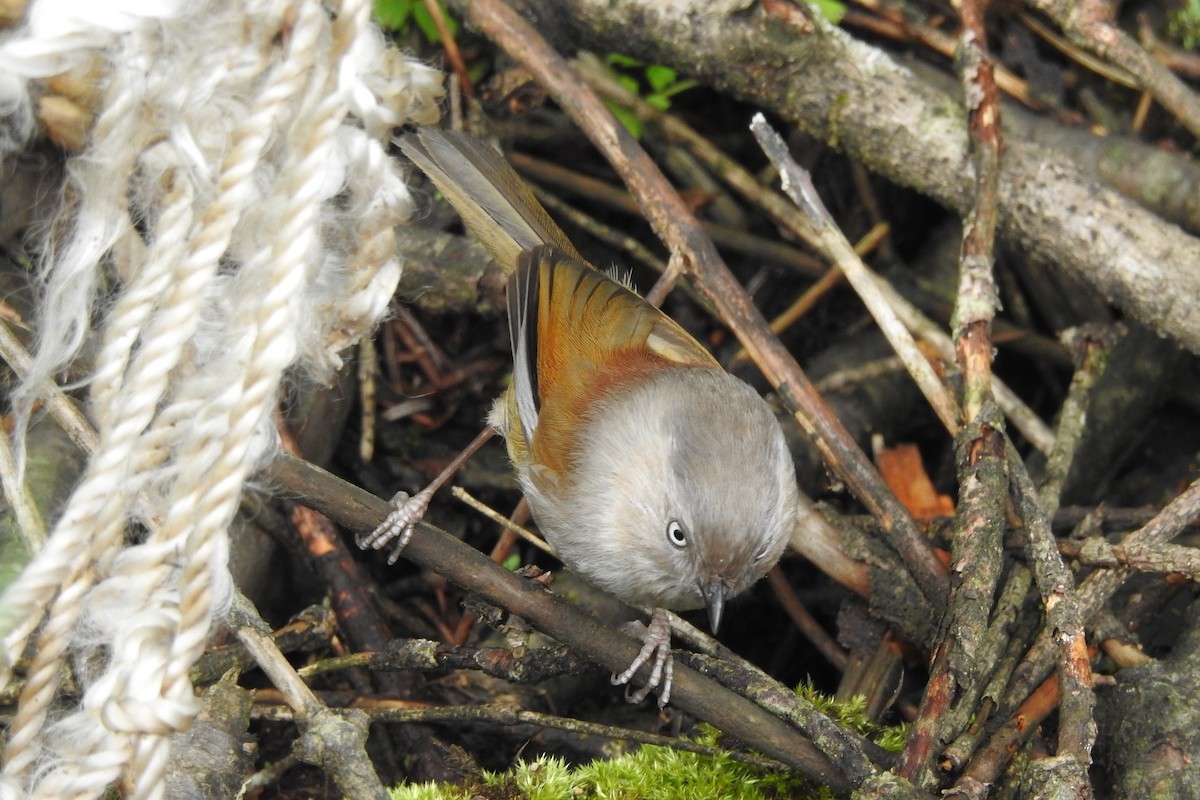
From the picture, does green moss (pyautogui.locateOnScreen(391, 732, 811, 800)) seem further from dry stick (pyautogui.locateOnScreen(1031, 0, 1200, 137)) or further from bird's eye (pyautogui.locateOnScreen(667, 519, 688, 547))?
dry stick (pyautogui.locateOnScreen(1031, 0, 1200, 137))

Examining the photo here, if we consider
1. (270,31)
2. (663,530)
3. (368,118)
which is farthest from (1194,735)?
(270,31)

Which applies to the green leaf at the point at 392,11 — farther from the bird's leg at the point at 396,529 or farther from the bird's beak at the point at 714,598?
the bird's beak at the point at 714,598

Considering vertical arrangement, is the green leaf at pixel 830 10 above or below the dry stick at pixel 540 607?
above

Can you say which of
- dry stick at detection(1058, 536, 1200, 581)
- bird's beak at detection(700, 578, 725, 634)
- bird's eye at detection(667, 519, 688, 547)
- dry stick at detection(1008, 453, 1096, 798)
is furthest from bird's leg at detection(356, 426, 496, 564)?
dry stick at detection(1058, 536, 1200, 581)

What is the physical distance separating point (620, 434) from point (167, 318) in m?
1.63

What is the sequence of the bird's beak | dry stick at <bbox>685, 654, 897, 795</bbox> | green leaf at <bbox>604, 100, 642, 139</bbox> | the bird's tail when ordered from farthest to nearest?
green leaf at <bbox>604, 100, 642, 139</bbox> → the bird's tail → the bird's beak → dry stick at <bbox>685, 654, 897, 795</bbox>

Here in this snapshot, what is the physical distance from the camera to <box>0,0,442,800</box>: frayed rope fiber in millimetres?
1738

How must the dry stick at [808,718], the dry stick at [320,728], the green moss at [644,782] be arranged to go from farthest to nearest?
the green moss at [644,782] → the dry stick at [808,718] → the dry stick at [320,728]

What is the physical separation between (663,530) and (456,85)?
1.88 meters

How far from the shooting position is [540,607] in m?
2.55

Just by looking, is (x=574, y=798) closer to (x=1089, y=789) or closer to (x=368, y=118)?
(x=1089, y=789)

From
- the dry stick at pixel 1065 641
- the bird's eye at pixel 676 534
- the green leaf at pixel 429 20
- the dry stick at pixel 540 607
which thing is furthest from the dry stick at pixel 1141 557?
the green leaf at pixel 429 20

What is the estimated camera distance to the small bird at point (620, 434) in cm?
290

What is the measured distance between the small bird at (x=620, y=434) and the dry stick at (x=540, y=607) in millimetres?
74
